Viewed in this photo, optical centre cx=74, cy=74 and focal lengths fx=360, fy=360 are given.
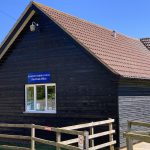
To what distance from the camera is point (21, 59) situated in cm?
1716

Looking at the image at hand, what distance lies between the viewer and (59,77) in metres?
15.4

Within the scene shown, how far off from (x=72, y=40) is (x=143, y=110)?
426 cm

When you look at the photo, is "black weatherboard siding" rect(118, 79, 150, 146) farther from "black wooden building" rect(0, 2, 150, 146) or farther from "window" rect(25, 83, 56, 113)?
"window" rect(25, 83, 56, 113)

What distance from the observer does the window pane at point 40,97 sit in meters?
16.1

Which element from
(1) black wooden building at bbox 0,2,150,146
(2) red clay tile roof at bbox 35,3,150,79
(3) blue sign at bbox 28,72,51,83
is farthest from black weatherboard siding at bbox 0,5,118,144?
(2) red clay tile roof at bbox 35,3,150,79

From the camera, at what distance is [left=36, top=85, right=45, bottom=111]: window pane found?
16.1 meters

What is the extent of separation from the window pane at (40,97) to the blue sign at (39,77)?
11.0 inches

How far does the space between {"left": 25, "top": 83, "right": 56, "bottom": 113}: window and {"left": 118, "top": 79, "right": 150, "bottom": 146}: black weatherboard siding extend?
325 centimetres

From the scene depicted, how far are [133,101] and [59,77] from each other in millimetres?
3290

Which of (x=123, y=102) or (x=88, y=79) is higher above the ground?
(x=88, y=79)

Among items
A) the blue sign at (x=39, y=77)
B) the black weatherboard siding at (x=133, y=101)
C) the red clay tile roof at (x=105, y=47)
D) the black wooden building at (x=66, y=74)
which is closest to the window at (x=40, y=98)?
the black wooden building at (x=66, y=74)

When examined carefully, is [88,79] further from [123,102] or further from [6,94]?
[6,94]

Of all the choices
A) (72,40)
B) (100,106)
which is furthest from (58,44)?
(100,106)

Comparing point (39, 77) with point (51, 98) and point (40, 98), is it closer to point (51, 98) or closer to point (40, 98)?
point (40, 98)
